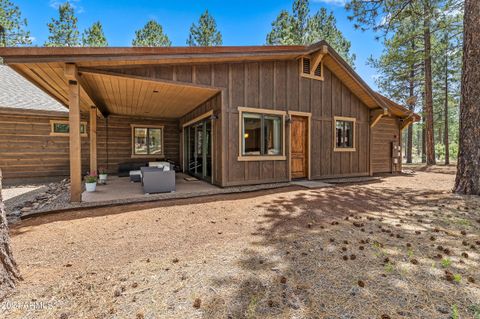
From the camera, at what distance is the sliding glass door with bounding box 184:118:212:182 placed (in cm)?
768

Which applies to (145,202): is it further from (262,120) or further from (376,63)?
(376,63)

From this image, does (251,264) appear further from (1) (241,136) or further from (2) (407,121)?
(2) (407,121)

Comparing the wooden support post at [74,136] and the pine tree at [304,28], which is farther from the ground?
the pine tree at [304,28]

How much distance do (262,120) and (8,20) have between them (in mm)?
21224

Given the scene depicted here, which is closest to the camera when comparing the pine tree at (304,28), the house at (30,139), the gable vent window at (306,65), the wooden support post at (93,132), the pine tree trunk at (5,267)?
the pine tree trunk at (5,267)

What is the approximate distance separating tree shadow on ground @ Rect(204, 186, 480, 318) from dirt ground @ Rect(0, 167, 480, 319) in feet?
0.04

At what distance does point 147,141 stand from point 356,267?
1039cm

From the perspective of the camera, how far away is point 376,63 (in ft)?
55.0

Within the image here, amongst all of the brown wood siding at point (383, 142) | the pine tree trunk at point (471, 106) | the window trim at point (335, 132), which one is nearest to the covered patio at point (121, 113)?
the window trim at point (335, 132)

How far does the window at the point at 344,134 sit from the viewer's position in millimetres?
8670

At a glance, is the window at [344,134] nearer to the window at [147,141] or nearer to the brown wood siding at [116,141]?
the window at [147,141]

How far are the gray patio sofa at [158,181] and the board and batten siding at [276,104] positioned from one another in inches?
55.5

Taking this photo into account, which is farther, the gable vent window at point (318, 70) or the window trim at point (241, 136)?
the gable vent window at point (318, 70)

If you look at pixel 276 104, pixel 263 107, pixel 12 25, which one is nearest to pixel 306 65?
pixel 276 104
